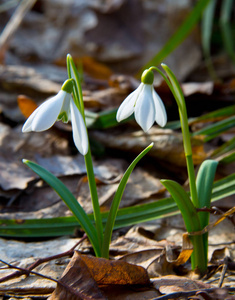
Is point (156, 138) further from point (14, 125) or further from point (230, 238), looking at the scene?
point (14, 125)

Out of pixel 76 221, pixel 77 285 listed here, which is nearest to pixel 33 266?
pixel 77 285

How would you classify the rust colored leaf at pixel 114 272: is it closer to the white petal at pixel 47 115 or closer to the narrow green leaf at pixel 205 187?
the narrow green leaf at pixel 205 187

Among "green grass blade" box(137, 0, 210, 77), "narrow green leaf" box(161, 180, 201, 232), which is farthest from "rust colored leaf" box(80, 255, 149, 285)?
"green grass blade" box(137, 0, 210, 77)

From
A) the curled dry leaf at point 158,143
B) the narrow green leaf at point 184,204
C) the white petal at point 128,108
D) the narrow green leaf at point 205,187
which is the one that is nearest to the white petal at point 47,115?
the white petal at point 128,108

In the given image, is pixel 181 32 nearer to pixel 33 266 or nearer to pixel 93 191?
pixel 93 191

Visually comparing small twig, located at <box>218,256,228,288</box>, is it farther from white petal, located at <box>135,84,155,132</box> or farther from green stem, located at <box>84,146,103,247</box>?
white petal, located at <box>135,84,155,132</box>

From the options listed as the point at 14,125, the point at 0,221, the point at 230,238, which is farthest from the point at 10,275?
the point at 14,125
